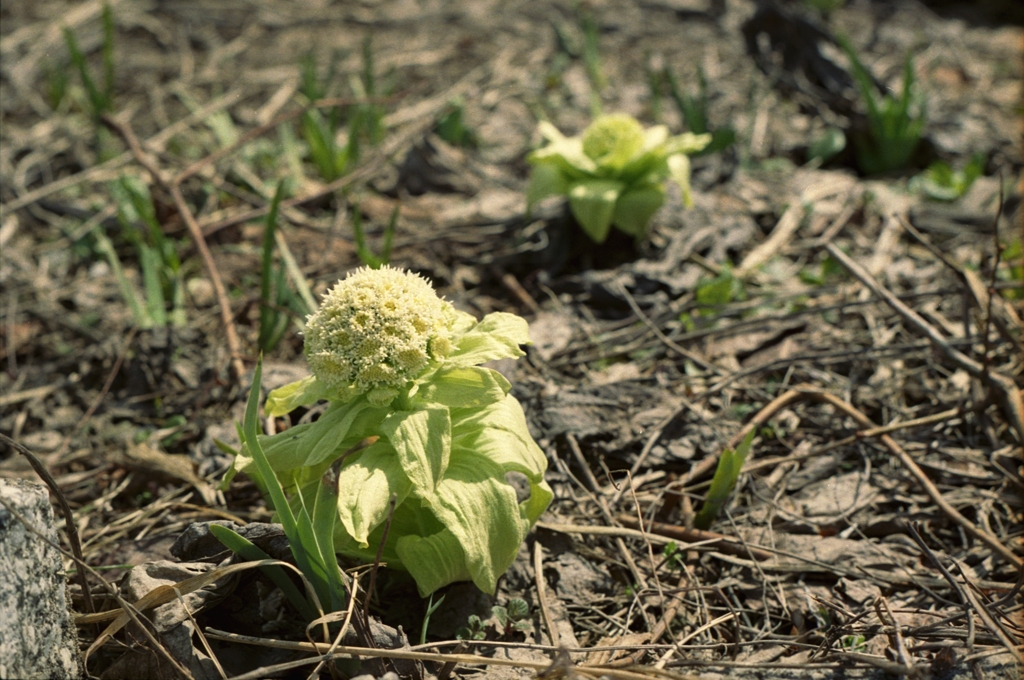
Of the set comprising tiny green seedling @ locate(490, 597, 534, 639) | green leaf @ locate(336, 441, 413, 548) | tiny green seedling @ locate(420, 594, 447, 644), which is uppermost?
green leaf @ locate(336, 441, 413, 548)

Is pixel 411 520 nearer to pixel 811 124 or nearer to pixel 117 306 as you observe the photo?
pixel 117 306

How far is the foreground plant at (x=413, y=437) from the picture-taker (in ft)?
5.41

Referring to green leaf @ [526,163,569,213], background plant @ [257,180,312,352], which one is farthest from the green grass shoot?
background plant @ [257,180,312,352]

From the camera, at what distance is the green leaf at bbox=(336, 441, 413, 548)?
1569 mm

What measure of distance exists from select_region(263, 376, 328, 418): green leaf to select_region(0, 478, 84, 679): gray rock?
51 centimetres

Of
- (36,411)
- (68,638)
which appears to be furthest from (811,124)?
(68,638)

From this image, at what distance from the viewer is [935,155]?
12.9 feet

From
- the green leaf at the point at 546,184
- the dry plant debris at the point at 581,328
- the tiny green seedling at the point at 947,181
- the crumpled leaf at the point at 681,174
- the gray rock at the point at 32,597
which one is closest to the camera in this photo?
the gray rock at the point at 32,597

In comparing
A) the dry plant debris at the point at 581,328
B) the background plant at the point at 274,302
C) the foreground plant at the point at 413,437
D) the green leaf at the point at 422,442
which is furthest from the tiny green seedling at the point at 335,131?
the green leaf at the point at 422,442

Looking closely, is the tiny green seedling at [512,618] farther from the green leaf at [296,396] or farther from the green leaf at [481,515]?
the green leaf at [296,396]

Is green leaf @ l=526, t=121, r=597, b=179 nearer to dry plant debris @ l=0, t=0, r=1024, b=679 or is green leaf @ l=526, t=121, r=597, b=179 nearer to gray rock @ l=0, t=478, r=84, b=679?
dry plant debris @ l=0, t=0, r=1024, b=679

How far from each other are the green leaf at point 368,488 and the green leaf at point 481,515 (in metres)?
0.08

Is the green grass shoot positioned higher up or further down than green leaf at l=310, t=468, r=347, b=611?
higher up

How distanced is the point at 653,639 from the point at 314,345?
0.94 meters
